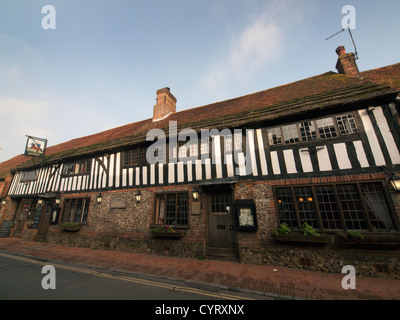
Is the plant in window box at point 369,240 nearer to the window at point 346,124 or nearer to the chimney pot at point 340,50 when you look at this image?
the window at point 346,124

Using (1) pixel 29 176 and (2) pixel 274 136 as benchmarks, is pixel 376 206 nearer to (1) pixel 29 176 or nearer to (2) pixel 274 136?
(2) pixel 274 136

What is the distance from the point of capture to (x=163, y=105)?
45.3 feet

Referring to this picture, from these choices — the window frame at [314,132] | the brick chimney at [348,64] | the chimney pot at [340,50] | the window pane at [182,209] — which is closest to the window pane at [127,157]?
the window pane at [182,209]

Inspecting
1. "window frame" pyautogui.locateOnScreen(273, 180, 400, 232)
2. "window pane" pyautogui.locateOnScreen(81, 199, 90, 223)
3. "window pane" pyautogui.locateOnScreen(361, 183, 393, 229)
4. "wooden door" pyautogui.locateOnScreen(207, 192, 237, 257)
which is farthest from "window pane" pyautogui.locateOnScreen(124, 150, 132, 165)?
"window pane" pyautogui.locateOnScreen(361, 183, 393, 229)

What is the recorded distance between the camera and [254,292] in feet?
14.3

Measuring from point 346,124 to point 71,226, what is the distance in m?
15.3

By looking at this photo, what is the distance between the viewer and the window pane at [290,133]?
7.12 metres

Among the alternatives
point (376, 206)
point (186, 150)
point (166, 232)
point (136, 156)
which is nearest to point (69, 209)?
point (136, 156)

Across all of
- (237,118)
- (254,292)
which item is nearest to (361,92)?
(237,118)

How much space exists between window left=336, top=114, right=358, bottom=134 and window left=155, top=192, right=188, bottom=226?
7.16 metres

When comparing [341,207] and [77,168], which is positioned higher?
[77,168]

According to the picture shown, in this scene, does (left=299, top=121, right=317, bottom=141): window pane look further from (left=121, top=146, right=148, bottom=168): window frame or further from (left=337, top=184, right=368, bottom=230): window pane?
(left=121, top=146, right=148, bottom=168): window frame

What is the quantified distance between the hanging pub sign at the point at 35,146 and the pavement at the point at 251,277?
334 inches
